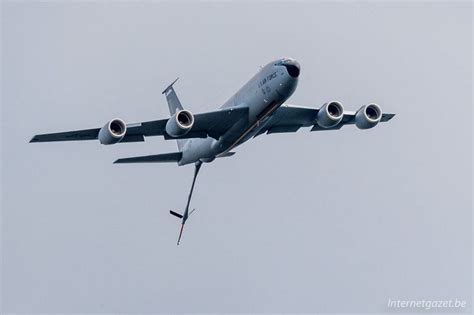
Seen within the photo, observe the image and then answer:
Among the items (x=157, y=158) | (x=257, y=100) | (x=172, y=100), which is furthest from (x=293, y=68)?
(x=172, y=100)

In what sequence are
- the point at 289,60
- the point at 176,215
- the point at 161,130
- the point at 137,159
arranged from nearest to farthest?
the point at 289,60 < the point at 161,130 < the point at 137,159 < the point at 176,215

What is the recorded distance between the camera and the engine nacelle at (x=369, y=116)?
51219 millimetres

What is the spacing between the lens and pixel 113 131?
4638 cm

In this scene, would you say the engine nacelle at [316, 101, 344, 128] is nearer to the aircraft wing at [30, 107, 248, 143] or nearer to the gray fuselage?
the gray fuselage

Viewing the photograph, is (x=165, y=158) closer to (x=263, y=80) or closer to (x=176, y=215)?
(x=176, y=215)

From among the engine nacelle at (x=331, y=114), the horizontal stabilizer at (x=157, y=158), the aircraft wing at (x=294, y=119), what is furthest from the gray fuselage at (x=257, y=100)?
A: the engine nacelle at (x=331, y=114)

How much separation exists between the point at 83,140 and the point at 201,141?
7.10 m

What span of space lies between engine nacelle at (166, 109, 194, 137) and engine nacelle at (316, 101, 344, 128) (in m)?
7.71

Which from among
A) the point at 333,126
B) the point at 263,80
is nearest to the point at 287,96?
the point at 263,80

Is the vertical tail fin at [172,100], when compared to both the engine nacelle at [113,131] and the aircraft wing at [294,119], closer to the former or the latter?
the aircraft wing at [294,119]

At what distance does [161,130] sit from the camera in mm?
49906

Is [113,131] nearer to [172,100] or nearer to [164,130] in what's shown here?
[164,130]

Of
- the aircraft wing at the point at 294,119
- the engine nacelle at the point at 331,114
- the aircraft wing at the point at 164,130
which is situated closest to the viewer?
the aircraft wing at the point at 164,130

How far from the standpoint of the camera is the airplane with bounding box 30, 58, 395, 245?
153ft
